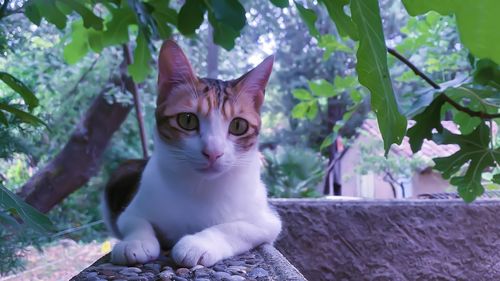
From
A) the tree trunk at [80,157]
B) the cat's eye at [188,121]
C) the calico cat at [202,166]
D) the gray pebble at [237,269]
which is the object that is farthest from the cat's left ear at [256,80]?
the tree trunk at [80,157]

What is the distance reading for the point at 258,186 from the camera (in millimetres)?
849

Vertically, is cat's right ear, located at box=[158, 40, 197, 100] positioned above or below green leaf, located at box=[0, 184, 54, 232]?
above

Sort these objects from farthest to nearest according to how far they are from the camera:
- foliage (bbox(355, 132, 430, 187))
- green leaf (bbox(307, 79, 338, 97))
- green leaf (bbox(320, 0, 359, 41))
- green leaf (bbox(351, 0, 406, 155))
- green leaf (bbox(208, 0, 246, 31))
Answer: foliage (bbox(355, 132, 430, 187)) → green leaf (bbox(307, 79, 338, 97)) → green leaf (bbox(208, 0, 246, 31)) → green leaf (bbox(320, 0, 359, 41)) → green leaf (bbox(351, 0, 406, 155))

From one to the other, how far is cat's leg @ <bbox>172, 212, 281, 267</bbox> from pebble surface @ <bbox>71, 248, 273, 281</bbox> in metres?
0.01

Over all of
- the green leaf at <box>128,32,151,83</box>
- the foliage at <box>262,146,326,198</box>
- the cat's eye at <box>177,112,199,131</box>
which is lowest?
the foliage at <box>262,146,326,198</box>

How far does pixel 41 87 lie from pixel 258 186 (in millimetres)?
1216

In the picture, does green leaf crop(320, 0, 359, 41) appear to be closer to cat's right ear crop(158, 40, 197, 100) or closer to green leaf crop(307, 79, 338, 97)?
cat's right ear crop(158, 40, 197, 100)

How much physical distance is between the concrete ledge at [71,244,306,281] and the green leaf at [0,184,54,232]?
2.9 inches

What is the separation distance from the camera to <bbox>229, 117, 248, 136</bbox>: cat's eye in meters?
0.77

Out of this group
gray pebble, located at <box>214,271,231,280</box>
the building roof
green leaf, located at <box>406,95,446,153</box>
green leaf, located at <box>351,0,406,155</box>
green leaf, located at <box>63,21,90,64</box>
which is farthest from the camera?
the building roof

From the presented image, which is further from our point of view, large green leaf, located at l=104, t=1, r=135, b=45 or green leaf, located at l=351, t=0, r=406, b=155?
large green leaf, located at l=104, t=1, r=135, b=45

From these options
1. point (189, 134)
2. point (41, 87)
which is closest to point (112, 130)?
point (41, 87)

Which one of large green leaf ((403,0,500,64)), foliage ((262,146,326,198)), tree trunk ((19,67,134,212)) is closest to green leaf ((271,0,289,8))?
large green leaf ((403,0,500,64))

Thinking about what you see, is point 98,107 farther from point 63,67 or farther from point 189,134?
point 189,134
